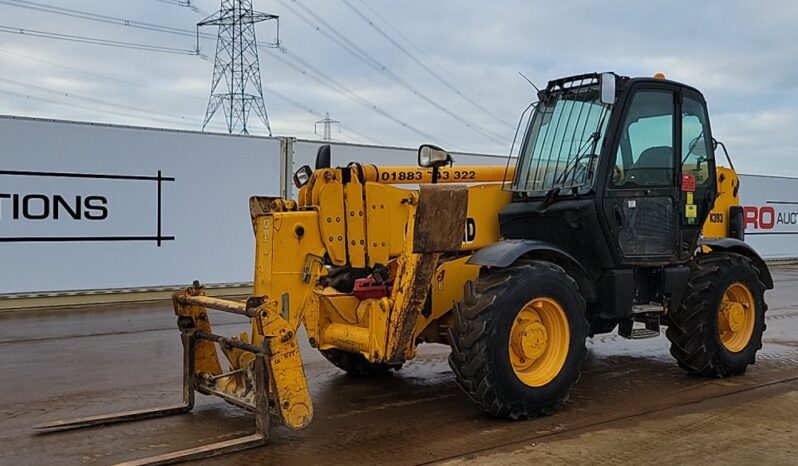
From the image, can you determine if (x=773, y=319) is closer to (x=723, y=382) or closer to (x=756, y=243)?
(x=723, y=382)

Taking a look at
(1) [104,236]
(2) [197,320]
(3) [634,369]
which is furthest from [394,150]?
(2) [197,320]

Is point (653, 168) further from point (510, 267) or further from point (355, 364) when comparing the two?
point (355, 364)

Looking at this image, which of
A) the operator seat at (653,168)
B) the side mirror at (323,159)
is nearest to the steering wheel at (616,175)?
the operator seat at (653,168)

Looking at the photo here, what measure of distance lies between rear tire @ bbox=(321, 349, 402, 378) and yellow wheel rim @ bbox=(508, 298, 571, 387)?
1.58 metres

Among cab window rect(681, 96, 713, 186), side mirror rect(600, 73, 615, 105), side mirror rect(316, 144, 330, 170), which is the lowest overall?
side mirror rect(316, 144, 330, 170)

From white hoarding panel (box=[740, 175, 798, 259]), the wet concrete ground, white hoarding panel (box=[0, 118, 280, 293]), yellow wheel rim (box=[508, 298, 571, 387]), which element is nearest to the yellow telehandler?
yellow wheel rim (box=[508, 298, 571, 387])

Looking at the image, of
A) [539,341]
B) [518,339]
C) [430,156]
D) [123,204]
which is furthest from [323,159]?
[123,204]

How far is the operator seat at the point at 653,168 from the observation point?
652 cm

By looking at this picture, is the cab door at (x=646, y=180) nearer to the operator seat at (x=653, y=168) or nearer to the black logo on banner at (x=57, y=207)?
the operator seat at (x=653, y=168)

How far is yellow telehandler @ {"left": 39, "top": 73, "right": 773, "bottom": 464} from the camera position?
5.32 m

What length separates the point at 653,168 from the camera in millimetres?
6656

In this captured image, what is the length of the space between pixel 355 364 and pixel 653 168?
3.06 metres

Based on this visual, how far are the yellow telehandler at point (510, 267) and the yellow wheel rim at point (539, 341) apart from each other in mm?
11

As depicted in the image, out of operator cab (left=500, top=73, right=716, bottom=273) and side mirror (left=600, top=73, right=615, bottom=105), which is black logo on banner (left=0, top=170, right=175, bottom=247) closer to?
operator cab (left=500, top=73, right=716, bottom=273)
